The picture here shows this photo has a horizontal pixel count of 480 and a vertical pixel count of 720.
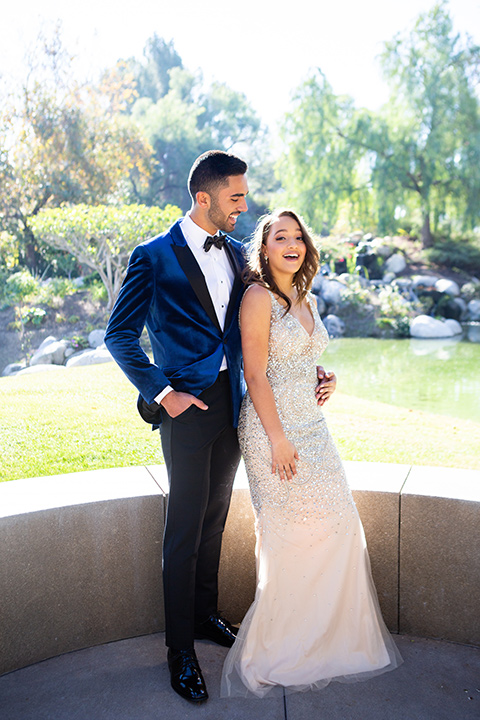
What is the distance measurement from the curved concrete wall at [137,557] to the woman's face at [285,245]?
900mm

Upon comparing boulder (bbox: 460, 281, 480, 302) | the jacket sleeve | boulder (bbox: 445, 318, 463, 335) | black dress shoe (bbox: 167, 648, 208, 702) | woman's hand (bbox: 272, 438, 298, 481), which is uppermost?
the jacket sleeve

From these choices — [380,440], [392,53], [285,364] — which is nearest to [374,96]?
[392,53]

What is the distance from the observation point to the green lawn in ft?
13.3

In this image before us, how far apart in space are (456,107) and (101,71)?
11281mm

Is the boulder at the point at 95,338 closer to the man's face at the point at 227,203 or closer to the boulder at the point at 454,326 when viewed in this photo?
the boulder at the point at 454,326

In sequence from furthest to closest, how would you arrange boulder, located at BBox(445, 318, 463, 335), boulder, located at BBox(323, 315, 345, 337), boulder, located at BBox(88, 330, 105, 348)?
boulder, located at BBox(445, 318, 463, 335) → boulder, located at BBox(323, 315, 345, 337) → boulder, located at BBox(88, 330, 105, 348)

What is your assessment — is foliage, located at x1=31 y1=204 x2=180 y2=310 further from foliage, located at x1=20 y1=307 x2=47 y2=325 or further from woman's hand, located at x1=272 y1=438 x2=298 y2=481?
woman's hand, located at x1=272 y1=438 x2=298 y2=481

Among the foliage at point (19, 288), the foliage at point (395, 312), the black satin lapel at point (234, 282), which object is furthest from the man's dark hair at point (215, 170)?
the foliage at point (19, 288)

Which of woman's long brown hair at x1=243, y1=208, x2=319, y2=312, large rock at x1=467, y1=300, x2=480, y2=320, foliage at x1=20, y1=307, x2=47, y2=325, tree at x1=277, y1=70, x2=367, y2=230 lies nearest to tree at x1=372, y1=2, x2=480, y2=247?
tree at x1=277, y1=70, x2=367, y2=230

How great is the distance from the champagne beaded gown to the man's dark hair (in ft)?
1.43

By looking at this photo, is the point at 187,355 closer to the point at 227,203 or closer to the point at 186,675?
the point at 227,203

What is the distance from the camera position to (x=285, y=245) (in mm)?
2156

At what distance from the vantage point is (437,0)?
19.7m

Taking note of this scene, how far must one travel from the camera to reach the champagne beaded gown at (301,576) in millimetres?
2086
